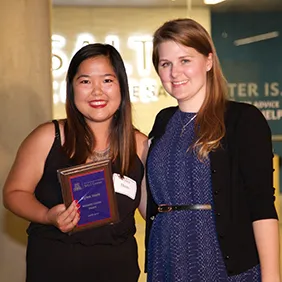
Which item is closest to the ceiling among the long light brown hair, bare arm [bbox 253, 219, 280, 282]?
the long light brown hair

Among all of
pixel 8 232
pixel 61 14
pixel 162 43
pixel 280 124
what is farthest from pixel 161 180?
pixel 280 124

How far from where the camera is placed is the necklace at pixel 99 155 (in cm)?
353

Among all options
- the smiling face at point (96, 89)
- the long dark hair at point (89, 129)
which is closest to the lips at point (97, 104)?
the smiling face at point (96, 89)

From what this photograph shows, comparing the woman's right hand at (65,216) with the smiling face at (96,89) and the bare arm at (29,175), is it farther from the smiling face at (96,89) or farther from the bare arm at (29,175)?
the smiling face at (96,89)

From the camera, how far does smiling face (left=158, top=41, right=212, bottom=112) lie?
3119 mm

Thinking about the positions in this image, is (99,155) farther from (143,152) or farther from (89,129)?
(143,152)

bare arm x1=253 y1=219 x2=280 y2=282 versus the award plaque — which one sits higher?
the award plaque

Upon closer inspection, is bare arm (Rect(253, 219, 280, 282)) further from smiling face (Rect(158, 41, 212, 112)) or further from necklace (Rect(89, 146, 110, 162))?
necklace (Rect(89, 146, 110, 162))

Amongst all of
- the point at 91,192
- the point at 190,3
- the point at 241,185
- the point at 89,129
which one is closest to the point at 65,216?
the point at 91,192

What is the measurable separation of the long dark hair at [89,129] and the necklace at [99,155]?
Answer: 0.02m

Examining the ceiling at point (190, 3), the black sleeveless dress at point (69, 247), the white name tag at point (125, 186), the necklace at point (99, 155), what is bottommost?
the black sleeveless dress at point (69, 247)

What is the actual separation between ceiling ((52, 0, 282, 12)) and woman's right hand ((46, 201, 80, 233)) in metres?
5.32

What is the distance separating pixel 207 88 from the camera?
125 inches

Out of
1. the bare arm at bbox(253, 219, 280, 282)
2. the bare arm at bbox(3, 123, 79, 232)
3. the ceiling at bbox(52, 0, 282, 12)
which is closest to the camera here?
the bare arm at bbox(253, 219, 280, 282)
